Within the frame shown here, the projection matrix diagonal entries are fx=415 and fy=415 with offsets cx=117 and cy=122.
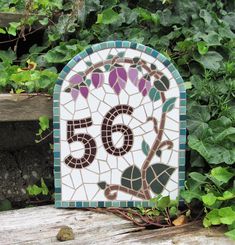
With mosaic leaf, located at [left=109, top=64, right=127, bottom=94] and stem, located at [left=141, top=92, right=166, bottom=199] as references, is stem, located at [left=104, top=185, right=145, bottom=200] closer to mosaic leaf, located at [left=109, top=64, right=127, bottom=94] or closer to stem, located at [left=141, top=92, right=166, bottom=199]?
stem, located at [left=141, top=92, right=166, bottom=199]

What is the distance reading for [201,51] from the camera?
1324 mm

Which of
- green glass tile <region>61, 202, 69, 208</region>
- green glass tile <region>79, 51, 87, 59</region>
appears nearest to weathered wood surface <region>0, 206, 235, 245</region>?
green glass tile <region>61, 202, 69, 208</region>

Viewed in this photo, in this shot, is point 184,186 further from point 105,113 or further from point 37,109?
point 37,109

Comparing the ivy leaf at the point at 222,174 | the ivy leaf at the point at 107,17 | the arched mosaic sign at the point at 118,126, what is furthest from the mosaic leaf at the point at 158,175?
the ivy leaf at the point at 107,17

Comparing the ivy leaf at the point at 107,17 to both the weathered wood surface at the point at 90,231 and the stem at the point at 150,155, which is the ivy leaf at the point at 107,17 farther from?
the weathered wood surface at the point at 90,231

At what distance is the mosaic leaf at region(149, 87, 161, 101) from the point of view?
121 cm

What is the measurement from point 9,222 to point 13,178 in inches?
19.1

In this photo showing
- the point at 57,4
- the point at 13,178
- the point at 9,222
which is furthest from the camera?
the point at 13,178

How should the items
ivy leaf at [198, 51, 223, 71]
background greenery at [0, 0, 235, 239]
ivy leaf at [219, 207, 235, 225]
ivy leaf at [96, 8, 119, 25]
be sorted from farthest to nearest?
ivy leaf at [96, 8, 119, 25] < ivy leaf at [198, 51, 223, 71] < background greenery at [0, 0, 235, 239] < ivy leaf at [219, 207, 235, 225]

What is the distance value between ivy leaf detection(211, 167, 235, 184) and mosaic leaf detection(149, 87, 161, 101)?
26 centimetres

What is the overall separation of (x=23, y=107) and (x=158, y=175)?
Result: 46 centimetres

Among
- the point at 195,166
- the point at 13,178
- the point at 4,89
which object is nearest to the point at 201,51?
the point at 195,166

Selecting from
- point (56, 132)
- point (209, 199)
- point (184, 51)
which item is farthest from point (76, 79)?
point (209, 199)

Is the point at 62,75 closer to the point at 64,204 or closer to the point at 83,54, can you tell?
the point at 83,54
